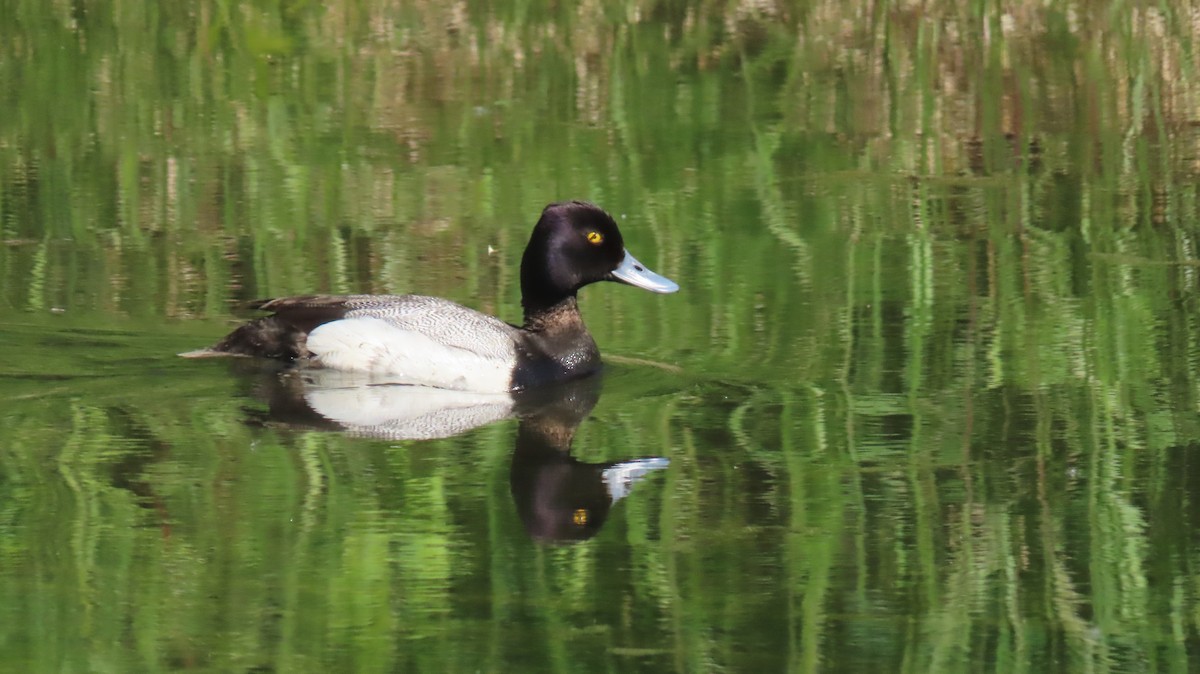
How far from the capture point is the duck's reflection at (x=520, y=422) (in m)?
6.43

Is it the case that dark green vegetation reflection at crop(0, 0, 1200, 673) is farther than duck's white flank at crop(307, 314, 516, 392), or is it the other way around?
duck's white flank at crop(307, 314, 516, 392)

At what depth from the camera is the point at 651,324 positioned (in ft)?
30.2

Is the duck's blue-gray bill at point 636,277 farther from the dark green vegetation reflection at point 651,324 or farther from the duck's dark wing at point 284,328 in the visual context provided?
the duck's dark wing at point 284,328

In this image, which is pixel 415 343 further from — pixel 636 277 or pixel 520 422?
pixel 636 277

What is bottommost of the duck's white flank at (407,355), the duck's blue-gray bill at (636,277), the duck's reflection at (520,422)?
the duck's reflection at (520,422)

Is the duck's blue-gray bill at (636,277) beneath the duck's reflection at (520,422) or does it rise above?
above

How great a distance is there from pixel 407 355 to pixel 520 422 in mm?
884

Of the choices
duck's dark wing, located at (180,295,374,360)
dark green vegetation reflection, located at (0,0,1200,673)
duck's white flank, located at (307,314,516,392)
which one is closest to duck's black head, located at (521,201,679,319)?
dark green vegetation reflection, located at (0,0,1200,673)

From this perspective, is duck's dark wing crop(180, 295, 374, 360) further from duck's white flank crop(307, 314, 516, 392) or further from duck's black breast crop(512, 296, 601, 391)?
duck's black breast crop(512, 296, 601, 391)

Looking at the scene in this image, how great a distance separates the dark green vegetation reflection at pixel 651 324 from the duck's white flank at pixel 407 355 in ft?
1.42

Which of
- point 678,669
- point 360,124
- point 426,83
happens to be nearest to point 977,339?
point 678,669

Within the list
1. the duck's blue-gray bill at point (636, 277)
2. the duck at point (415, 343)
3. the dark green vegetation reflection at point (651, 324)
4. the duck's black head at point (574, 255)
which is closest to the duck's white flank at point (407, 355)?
the duck at point (415, 343)

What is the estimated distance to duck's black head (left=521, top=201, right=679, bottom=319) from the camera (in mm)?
8922

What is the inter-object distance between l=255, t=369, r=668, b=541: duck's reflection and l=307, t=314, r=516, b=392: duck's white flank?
0.07 metres
